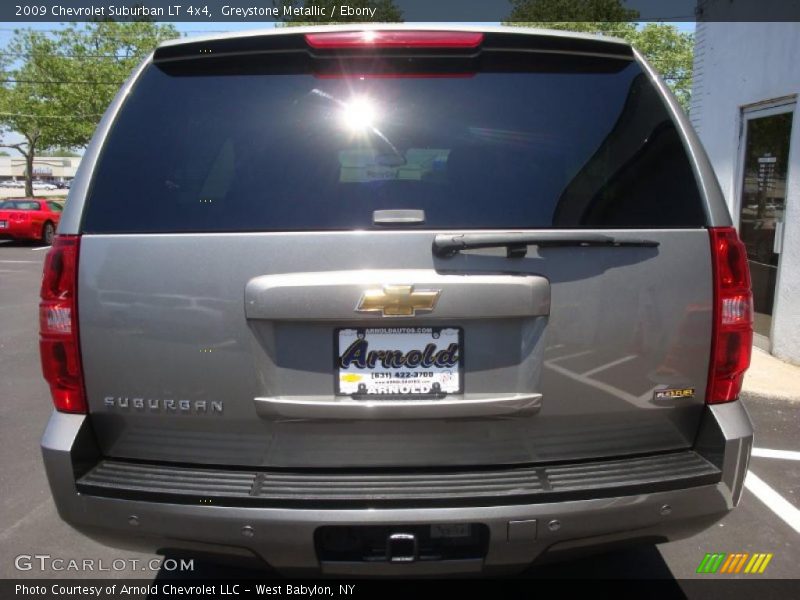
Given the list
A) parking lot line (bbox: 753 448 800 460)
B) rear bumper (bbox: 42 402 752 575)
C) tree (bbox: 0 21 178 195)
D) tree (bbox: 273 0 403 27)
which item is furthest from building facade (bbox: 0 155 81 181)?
rear bumper (bbox: 42 402 752 575)

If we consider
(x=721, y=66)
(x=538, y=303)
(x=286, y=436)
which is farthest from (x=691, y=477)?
(x=721, y=66)

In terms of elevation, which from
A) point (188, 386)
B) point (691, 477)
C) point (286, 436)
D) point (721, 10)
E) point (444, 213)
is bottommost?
A: point (691, 477)

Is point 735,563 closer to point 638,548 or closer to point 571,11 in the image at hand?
point 638,548

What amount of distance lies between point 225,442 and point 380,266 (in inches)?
28.5

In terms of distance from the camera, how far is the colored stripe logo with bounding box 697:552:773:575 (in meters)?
2.98

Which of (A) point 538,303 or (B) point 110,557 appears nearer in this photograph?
(A) point 538,303

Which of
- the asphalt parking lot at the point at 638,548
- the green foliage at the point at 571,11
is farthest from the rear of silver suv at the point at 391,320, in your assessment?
the green foliage at the point at 571,11

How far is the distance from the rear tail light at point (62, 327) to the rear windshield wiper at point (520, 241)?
43.0 inches

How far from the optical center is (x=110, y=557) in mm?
3084

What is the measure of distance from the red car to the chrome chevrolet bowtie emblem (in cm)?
1981

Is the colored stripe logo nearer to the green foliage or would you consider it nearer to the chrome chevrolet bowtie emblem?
the chrome chevrolet bowtie emblem

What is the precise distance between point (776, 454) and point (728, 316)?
291 cm

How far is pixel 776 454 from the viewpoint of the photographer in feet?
14.2

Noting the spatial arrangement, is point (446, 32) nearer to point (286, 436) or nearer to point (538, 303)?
point (538, 303)
